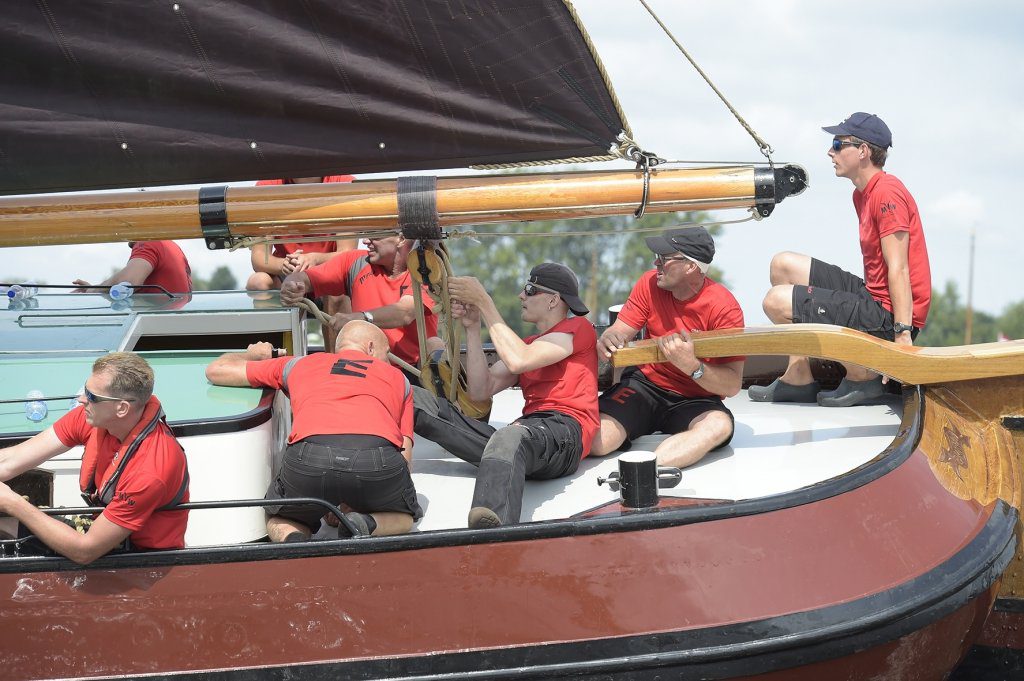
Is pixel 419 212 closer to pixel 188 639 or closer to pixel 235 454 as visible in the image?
pixel 235 454

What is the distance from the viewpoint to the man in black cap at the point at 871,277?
5336 millimetres

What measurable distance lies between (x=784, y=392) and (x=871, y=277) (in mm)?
718

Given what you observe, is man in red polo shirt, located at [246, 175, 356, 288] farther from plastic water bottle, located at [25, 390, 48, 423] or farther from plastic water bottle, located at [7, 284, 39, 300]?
plastic water bottle, located at [25, 390, 48, 423]

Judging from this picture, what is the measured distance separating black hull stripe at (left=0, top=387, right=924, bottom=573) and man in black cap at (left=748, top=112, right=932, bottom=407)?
170 cm

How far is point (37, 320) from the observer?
5125mm

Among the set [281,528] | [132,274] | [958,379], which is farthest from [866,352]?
[132,274]

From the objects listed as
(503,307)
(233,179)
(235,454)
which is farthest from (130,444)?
(503,307)

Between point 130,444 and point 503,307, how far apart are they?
1896 inches

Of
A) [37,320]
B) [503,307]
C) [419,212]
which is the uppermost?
[419,212]

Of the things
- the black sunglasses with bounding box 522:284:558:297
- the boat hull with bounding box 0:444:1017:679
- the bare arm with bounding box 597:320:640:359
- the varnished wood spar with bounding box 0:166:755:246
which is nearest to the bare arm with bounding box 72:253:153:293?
the varnished wood spar with bounding box 0:166:755:246

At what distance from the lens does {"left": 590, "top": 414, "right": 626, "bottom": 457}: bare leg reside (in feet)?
15.5

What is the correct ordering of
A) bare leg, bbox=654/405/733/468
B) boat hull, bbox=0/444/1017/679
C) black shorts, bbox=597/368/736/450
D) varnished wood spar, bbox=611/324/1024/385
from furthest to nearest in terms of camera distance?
black shorts, bbox=597/368/736/450 < varnished wood spar, bbox=611/324/1024/385 < bare leg, bbox=654/405/733/468 < boat hull, bbox=0/444/1017/679

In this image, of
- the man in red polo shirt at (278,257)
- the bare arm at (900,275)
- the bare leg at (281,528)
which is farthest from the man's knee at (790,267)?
the bare leg at (281,528)

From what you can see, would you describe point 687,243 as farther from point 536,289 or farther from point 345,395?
point 345,395
